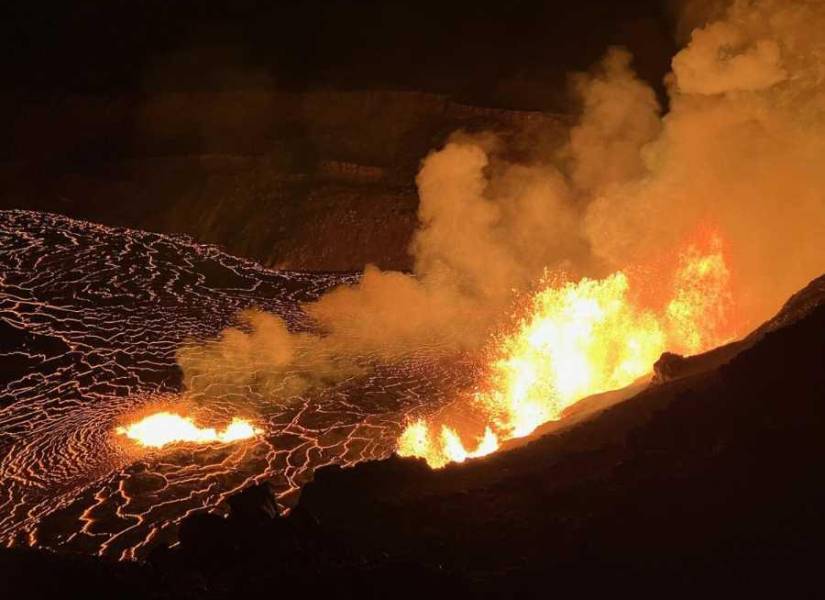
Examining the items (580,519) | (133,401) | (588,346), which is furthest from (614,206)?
(580,519)

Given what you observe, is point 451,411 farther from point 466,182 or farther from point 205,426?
point 466,182

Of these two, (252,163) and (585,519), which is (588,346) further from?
(252,163)

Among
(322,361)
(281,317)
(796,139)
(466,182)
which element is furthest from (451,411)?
(466,182)

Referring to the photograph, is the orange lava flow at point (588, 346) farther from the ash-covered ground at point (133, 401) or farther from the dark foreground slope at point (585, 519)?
the dark foreground slope at point (585, 519)

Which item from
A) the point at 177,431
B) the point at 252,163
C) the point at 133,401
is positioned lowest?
the point at 177,431

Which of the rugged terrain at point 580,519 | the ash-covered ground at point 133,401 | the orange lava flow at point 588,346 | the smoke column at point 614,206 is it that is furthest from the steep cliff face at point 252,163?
the rugged terrain at point 580,519

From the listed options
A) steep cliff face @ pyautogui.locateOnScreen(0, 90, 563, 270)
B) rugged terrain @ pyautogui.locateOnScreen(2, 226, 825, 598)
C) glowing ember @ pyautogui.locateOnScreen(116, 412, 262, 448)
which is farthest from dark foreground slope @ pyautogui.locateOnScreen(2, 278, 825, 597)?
steep cliff face @ pyautogui.locateOnScreen(0, 90, 563, 270)

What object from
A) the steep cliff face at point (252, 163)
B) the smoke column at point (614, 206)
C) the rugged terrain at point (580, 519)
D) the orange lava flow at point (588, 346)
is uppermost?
the steep cliff face at point (252, 163)

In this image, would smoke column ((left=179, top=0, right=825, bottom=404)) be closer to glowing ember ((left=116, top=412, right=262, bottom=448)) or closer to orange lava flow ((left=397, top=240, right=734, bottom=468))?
orange lava flow ((left=397, top=240, right=734, bottom=468))
